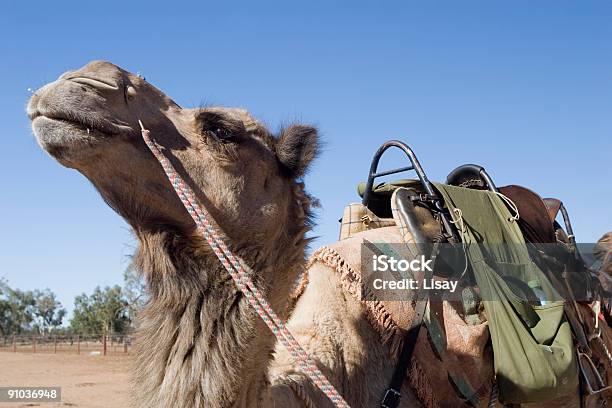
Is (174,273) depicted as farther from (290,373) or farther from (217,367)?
(290,373)

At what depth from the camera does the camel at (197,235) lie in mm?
2492

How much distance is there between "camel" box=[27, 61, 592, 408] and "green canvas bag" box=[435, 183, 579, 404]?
56cm

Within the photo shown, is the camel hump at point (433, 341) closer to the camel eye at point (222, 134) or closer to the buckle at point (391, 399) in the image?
the buckle at point (391, 399)

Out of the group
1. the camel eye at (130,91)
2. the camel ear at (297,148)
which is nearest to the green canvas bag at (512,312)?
the camel ear at (297,148)

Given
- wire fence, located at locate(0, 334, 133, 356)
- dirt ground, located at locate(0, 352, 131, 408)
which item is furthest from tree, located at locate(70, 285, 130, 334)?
dirt ground, located at locate(0, 352, 131, 408)

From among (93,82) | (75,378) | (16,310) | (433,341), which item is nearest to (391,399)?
(433,341)

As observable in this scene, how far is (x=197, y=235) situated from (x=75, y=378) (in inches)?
836

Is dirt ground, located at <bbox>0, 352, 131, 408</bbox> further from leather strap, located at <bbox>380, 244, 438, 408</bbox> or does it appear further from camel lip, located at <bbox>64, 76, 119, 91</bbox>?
camel lip, located at <bbox>64, 76, 119, 91</bbox>

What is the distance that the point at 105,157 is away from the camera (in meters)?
2.52

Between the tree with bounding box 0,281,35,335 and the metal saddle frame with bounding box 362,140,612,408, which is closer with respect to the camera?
the metal saddle frame with bounding box 362,140,612,408

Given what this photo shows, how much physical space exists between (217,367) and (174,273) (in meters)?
0.43

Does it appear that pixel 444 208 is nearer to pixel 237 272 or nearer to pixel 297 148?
pixel 297 148

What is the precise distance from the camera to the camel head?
8.05ft

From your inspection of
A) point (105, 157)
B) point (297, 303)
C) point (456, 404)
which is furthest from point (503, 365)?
point (105, 157)
